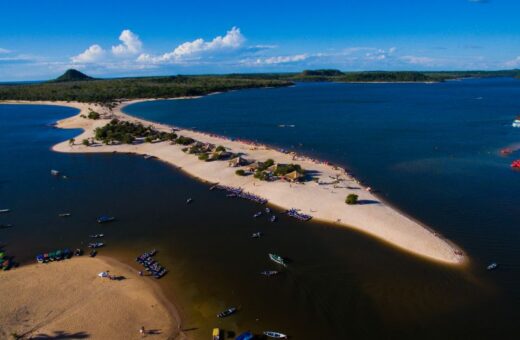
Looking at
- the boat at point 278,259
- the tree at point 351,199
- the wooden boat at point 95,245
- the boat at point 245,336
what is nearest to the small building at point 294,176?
the tree at point 351,199

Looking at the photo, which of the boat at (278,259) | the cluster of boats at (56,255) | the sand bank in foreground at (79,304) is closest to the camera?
the sand bank in foreground at (79,304)

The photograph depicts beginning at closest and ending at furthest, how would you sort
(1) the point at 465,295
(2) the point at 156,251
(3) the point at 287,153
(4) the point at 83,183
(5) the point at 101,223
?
(1) the point at 465,295, (2) the point at 156,251, (5) the point at 101,223, (4) the point at 83,183, (3) the point at 287,153

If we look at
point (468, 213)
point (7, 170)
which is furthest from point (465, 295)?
point (7, 170)

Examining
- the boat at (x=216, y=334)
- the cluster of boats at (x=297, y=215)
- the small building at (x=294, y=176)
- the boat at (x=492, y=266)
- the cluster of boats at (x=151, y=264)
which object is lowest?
the boat at (x=216, y=334)

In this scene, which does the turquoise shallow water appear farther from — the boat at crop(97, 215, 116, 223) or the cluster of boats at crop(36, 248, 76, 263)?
the cluster of boats at crop(36, 248, 76, 263)

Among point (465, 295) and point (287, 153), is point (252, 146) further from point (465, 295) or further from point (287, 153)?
point (465, 295)

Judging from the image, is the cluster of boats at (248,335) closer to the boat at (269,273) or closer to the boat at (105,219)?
the boat at (269,273)
